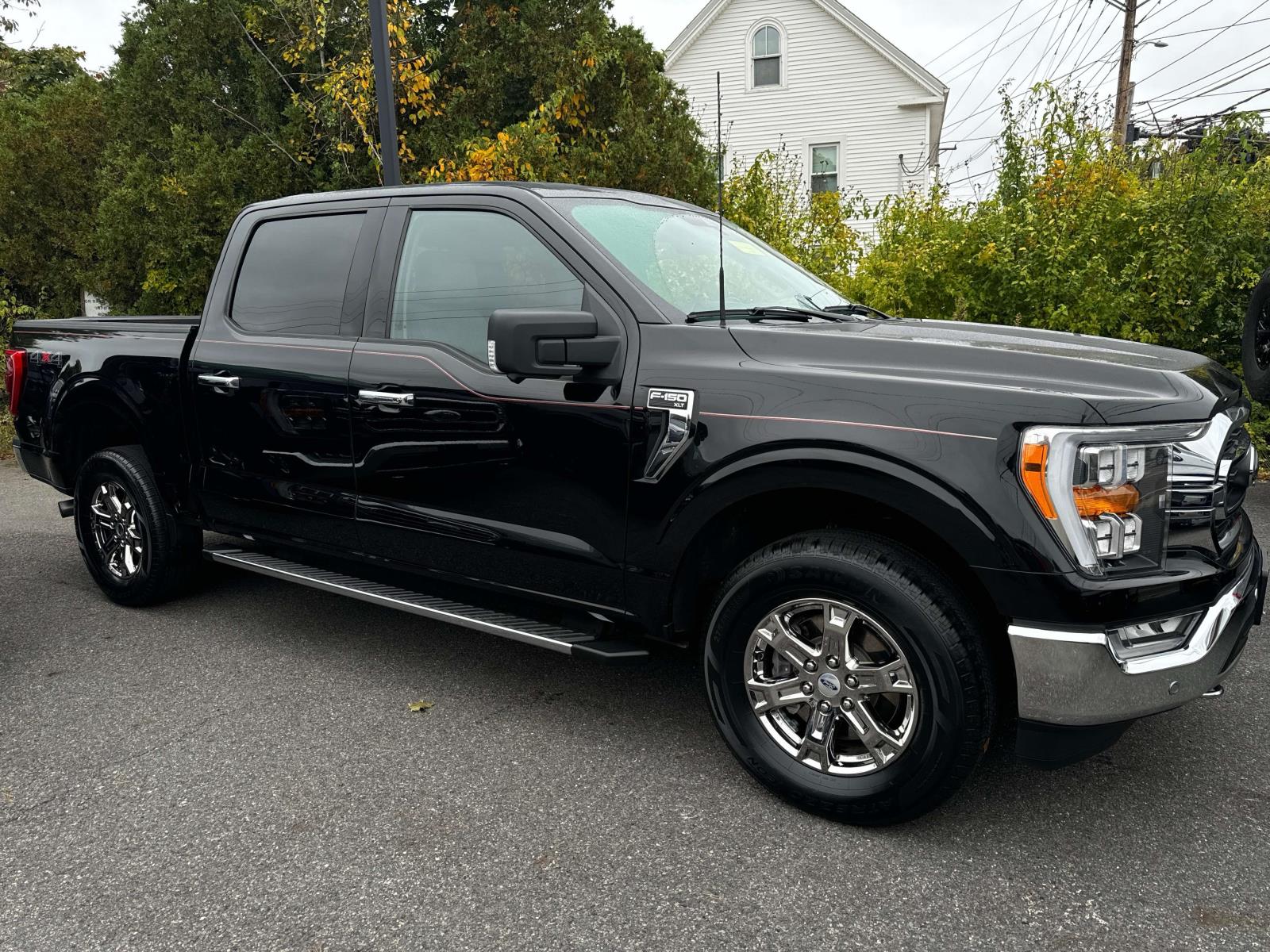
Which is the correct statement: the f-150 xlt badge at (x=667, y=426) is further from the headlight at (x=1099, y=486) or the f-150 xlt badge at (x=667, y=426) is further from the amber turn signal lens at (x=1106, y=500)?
the amber turn signal lens at (x=1106, y=500)

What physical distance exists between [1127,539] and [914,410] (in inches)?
24.1

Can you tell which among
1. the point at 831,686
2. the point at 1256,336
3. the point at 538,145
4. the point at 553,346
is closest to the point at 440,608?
the point at 553,346

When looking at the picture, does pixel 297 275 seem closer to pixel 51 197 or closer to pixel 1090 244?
pixel 1090 244

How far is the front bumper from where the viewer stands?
7.89 feet

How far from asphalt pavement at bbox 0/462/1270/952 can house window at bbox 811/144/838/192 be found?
17227 millimetres

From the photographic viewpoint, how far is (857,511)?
289 centimetres

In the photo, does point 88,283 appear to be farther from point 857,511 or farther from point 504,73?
point 857,511

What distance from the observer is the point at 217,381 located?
4.14 m

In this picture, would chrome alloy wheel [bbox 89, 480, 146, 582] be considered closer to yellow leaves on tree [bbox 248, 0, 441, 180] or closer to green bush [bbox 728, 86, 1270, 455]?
green bush [bbox 728, 86, 1270, 455]

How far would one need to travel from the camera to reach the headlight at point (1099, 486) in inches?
93.9

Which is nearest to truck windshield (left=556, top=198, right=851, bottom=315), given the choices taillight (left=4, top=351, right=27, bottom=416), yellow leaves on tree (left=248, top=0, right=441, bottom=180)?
taillight (left=4, top=351, right=27, bottom=416)

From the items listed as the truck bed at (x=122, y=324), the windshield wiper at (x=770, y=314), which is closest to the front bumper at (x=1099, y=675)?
the windshield wiper at (x=770, y=314)

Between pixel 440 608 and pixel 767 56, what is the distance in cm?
1930

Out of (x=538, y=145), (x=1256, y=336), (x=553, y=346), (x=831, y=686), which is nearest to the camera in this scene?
(x=831, y=686)
